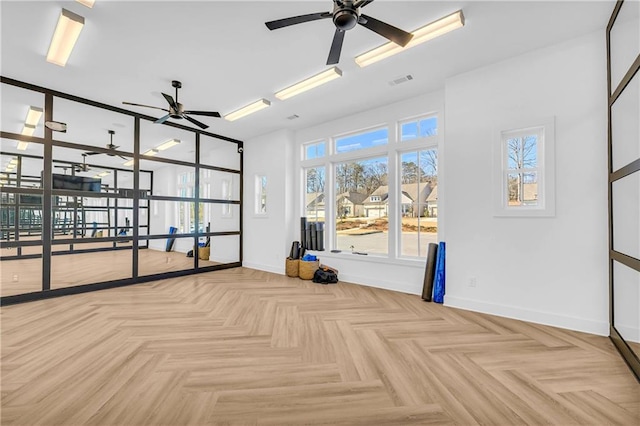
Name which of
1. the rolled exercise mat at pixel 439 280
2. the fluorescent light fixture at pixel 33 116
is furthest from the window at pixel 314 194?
the fluorescent light fixture at pixel 33 116

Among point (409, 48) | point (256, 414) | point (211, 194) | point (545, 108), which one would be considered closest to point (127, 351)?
point (256, 414)

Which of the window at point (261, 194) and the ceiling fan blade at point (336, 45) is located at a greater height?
the ceiling fan blade at point (336, 45)

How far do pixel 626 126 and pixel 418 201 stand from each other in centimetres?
237

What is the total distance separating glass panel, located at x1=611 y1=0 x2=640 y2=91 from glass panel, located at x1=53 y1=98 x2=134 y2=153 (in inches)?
279

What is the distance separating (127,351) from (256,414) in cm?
155

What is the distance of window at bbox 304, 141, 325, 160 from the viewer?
18.8 feet

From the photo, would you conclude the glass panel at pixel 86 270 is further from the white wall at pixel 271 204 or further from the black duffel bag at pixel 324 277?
the black duffel bag at pixel 324 277

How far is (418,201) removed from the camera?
4.45m

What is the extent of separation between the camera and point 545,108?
309cm

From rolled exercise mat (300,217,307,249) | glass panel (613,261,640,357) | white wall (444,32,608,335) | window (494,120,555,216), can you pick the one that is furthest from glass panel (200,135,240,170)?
glass panel (613,261,640,357)

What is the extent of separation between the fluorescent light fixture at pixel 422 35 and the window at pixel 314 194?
2.64 meters

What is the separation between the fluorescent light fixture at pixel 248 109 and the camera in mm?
4600

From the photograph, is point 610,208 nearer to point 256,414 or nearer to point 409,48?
point 409,48

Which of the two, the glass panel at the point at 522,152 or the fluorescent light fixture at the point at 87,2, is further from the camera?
the glass panel at the point at 522,152
